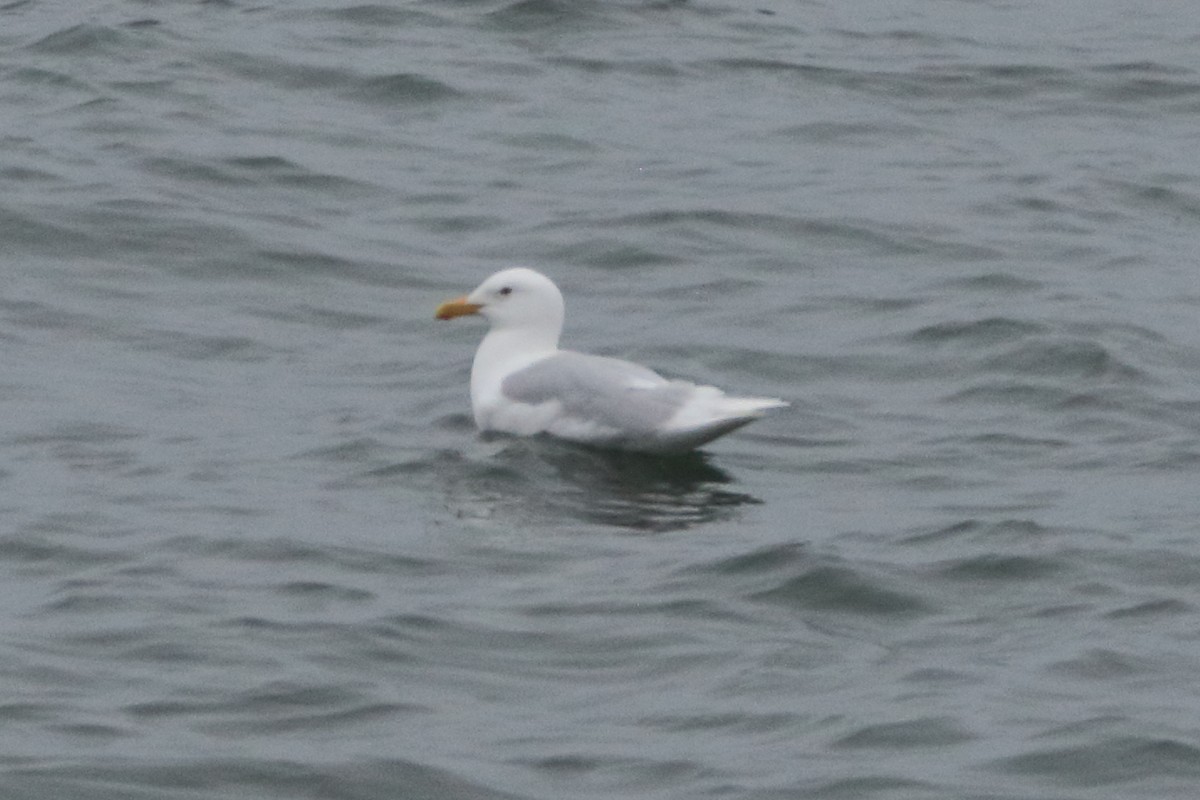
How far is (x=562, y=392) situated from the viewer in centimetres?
1183

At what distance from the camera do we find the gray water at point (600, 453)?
8320 mm

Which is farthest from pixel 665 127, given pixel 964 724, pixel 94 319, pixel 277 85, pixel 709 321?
pixel 964 724

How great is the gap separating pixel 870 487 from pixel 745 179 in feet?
19.0

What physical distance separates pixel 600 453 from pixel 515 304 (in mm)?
1016

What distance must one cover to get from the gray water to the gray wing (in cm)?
19

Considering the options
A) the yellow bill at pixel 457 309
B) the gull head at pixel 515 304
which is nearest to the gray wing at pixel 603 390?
the gull head at pixel 515 304

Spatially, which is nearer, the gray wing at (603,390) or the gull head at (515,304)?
the gray wing at (603,390)

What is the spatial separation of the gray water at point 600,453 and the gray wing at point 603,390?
19cm

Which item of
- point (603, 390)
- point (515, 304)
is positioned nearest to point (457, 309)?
point (515, 304)

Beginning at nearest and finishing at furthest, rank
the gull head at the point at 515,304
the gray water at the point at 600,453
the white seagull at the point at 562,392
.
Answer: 1. the gray water at the point at 600,453
2. the white seagull at the point at 562,392
3. the gull head at the point at 515,304

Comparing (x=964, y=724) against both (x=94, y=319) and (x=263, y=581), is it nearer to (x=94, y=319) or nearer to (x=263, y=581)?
(x=263, y=581)

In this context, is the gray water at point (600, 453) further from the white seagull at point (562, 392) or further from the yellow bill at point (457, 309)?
the yellow bill at point (457, 309)

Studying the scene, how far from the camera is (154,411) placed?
12.0 metres

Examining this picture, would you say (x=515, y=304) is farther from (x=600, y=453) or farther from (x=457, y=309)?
(x=600, y=453)
